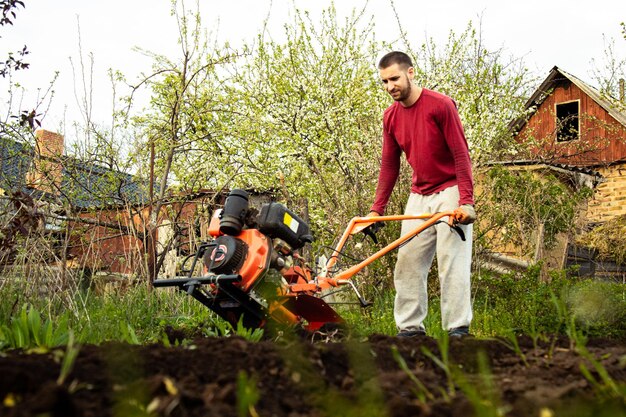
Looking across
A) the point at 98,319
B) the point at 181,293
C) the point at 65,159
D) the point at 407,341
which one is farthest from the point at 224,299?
the point at 65,159

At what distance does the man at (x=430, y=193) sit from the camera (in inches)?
182

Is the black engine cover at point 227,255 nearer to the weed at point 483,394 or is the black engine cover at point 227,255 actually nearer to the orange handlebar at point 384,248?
the orange handlebar at point 384,248

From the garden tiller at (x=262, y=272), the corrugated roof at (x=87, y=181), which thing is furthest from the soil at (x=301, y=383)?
the corrugated roof at (x=87, y=181)

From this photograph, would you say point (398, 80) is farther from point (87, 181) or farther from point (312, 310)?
point (87, 181)

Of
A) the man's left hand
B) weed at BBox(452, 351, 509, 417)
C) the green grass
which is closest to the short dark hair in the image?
the man's left hand

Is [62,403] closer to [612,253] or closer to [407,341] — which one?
[407,341]

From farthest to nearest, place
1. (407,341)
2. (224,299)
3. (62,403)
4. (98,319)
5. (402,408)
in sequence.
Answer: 1. (98,319)
2. (224,299)
3. (407,341)
4. (402,408)
5. (62,403)

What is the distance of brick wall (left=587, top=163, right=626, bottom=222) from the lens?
71.1ft

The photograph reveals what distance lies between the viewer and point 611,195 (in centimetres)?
2241

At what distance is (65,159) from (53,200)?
1.99 feet

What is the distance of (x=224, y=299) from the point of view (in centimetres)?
461

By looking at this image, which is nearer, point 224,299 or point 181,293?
point 224,299

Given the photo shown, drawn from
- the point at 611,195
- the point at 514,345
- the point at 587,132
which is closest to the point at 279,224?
the point at 514,345

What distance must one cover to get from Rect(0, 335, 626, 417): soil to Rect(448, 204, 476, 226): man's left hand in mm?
1981
